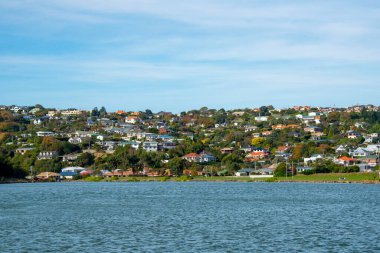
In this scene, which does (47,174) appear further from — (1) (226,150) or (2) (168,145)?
(1) (226,150)

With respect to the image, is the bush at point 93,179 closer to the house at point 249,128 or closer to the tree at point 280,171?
the tree at point 280,171

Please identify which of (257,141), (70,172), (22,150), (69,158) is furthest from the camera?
(257,141)

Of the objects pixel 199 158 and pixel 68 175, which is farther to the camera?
pixel 199 158

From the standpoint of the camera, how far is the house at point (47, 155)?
132 metres

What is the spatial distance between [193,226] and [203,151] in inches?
3910

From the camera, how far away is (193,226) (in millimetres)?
36094

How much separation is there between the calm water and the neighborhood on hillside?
53.1 meters

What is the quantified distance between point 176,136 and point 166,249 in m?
153

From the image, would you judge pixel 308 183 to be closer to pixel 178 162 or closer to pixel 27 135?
pixel 178 162

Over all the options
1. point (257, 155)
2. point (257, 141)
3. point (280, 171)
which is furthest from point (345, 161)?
point (257, 141)

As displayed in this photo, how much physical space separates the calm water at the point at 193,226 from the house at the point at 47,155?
78.5 m

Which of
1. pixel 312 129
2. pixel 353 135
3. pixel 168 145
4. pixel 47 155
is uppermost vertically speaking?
pixel 312 129

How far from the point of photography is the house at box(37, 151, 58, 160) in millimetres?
131625

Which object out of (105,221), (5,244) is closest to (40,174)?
(105,221)
